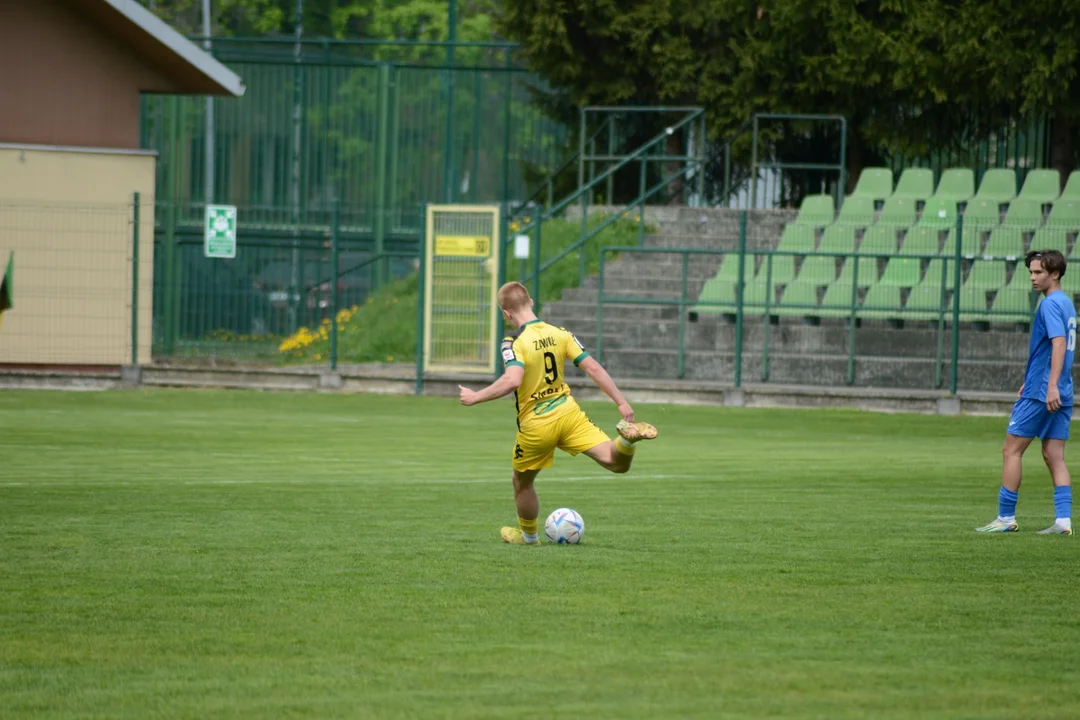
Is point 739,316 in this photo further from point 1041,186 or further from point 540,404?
point 540,404

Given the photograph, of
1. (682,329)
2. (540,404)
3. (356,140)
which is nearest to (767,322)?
(682,329)

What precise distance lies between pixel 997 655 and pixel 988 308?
61.8ft

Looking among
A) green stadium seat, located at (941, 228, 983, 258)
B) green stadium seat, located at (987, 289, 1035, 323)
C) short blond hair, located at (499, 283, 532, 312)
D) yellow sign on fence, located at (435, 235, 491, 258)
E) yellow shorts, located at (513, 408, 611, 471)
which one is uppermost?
green stadium seat, located at (941, 228, 983, 258)

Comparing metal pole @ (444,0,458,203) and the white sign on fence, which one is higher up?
metal pole @ (444,0,458,203)

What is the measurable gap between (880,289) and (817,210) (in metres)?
3.13

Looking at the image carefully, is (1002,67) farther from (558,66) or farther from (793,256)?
(558,66)

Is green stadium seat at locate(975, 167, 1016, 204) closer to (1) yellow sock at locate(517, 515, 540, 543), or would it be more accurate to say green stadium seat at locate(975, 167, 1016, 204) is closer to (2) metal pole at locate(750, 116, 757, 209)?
(2) metal pole at locate(750, 116, 757, 209)

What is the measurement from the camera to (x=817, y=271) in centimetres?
2628

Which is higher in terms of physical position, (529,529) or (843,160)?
(843,160)

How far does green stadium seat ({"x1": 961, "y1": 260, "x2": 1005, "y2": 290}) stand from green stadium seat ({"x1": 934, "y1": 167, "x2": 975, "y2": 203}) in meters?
3.27

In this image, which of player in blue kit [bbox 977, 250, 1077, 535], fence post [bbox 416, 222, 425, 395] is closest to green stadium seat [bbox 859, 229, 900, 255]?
fence post [bbox 416, 222, 425, 395]

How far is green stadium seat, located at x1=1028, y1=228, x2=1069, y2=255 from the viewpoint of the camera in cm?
2519

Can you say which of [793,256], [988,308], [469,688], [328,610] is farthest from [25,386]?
[469,688]

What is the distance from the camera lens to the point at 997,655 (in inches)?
Result: 272
